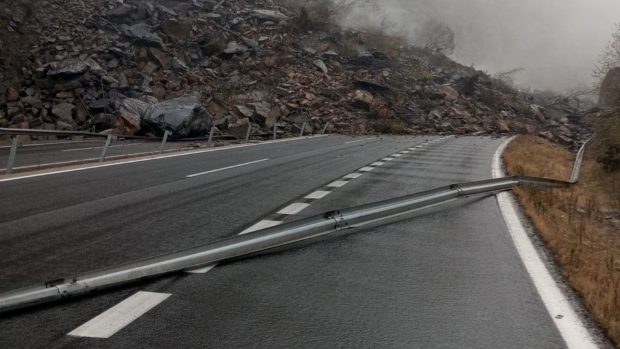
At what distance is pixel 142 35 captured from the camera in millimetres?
35875

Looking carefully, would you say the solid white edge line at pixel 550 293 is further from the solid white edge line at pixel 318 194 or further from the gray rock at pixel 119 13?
the gray rock at pixel 119 13

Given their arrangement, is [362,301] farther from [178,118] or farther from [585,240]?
[178,118]

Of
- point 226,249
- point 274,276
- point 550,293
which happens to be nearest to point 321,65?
point 226,249

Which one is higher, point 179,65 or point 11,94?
point 179,65

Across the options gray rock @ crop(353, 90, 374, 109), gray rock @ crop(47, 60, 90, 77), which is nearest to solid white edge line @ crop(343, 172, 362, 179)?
gray rock @ crop(47, 60, 90, 77)

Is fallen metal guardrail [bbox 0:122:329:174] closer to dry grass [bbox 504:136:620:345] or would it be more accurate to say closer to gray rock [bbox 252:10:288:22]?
dry grass [bbox 504:136:620:345]

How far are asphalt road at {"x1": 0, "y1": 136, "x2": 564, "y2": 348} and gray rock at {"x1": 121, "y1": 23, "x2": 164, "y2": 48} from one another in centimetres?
2896

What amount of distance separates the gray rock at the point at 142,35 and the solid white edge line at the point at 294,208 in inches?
1236

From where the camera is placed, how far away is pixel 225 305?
3.59 m

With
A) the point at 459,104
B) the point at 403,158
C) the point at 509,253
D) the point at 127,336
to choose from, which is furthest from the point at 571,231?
the point at 459,104

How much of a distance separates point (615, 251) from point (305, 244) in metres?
3.88

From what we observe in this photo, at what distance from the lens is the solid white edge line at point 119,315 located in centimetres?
304

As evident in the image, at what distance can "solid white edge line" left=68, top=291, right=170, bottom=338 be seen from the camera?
3045 mm

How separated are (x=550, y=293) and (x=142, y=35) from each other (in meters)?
36.0
